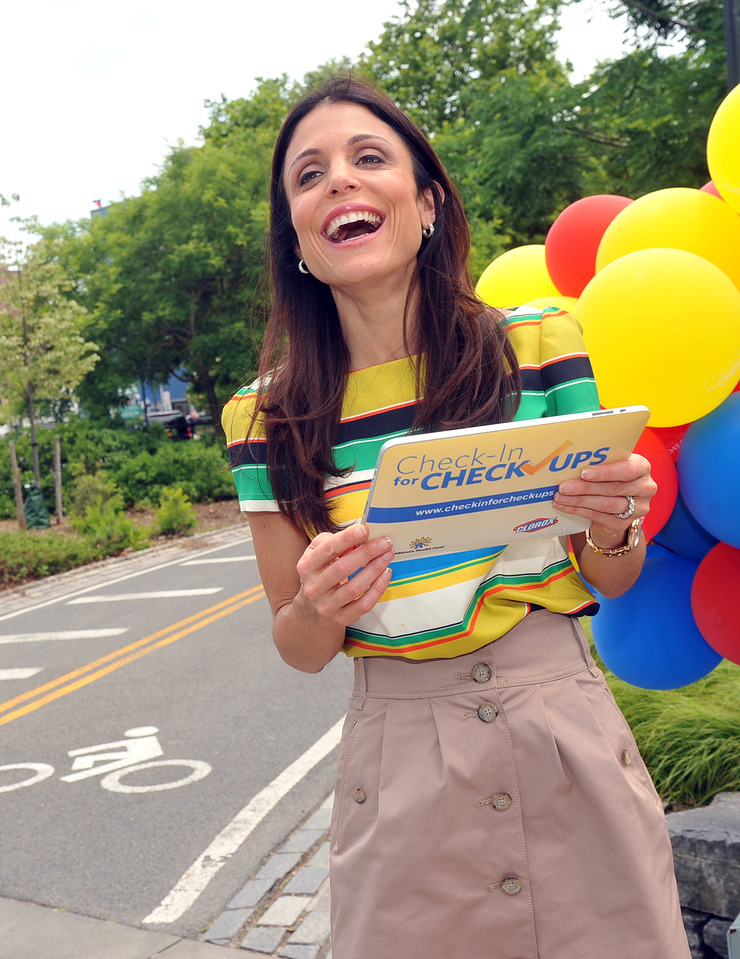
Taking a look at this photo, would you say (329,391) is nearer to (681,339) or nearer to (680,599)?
(681,339)

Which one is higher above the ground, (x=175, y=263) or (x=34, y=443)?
(x=175, y=263)

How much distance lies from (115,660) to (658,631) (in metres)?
6.27

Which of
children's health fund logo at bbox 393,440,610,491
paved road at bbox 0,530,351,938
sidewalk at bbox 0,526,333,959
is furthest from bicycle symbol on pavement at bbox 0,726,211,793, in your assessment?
children's health fund logo at bbox 393,440,610,491

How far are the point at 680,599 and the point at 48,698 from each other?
18.8ft

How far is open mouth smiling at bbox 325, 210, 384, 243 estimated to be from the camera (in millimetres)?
1715

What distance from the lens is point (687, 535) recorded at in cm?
267

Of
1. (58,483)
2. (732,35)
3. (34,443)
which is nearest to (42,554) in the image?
(58,483)

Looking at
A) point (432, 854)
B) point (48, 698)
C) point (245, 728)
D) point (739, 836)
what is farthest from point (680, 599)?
point (48, 698)

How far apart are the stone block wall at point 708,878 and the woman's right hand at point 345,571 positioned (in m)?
1.77

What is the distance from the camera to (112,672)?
24.7 ft

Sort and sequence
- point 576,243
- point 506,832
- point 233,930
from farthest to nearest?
point 233,930 < point 576,243 < point 506,832

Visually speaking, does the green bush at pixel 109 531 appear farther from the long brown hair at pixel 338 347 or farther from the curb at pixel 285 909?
the long brown hair at pixel 338 347

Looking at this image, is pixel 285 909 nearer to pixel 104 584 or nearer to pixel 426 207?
pixel 426 207

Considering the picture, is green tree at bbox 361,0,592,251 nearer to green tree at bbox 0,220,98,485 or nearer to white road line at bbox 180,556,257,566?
white road line at bbox 180,556,257,566
